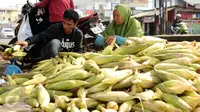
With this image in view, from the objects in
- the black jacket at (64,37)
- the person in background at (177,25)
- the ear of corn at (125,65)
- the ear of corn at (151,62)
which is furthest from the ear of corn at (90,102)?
the person in background at (177,25)

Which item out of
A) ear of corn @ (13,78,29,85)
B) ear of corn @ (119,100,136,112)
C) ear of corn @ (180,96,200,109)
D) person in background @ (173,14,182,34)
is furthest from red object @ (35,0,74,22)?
person in background @ (173,14,182,34)

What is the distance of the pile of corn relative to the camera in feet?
7.47

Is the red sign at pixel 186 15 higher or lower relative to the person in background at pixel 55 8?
lower

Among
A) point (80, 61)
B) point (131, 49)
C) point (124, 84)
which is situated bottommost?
point (124, 84)

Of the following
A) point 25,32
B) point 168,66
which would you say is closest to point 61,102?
point 168,66

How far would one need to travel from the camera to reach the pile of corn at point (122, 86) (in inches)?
89.6

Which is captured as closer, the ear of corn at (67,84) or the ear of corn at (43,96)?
the ear of corn at (43,96)

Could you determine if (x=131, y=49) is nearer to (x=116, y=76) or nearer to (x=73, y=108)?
(x=116, y=76)

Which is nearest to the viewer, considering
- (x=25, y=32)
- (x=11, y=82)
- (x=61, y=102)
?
(x=61, y=102)

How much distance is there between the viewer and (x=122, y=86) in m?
2.47

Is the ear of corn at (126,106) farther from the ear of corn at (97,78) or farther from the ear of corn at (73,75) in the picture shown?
the ear of corn at (73,75)

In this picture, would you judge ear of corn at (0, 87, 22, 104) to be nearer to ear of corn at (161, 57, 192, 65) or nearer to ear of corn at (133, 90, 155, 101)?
ear of corn at (133, 90, 155, 101)

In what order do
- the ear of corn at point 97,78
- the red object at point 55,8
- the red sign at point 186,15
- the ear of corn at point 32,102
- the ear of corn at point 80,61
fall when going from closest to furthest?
the ear of corn at point 32,102
the ear of corn at point 97,78
the ear of corn at point 80,61
the red object at point 55,8
the red sign at point 186,15

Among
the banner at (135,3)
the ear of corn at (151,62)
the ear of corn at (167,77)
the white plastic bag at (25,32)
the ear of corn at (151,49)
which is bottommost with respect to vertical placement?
the ear of corn at (167,77)
